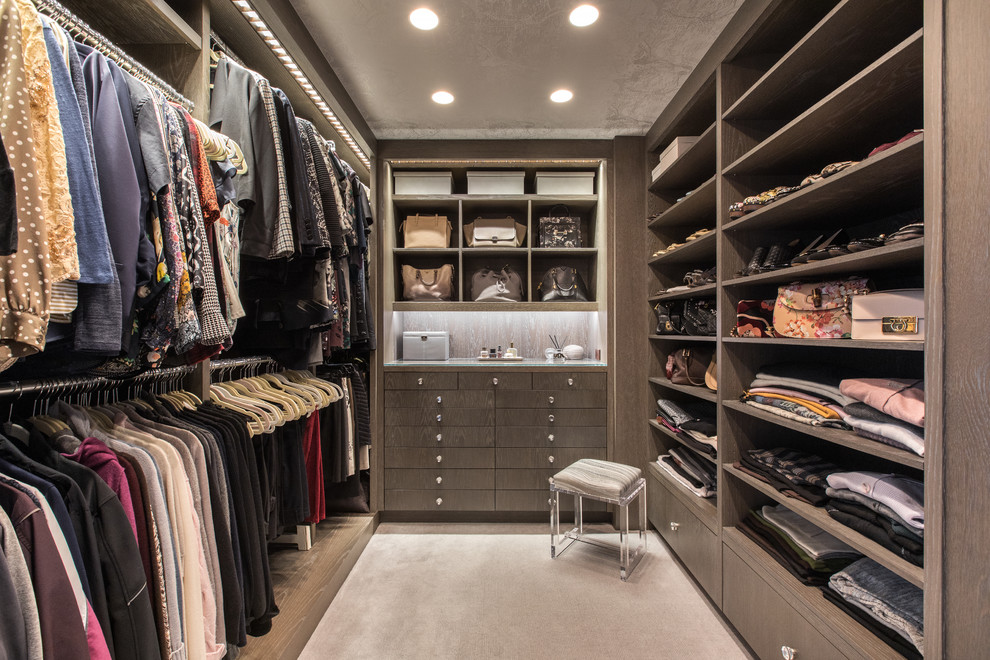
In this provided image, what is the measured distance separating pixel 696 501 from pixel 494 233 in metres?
1.99

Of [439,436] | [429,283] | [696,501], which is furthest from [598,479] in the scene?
[429,283]

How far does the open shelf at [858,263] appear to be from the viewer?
3.69 ft

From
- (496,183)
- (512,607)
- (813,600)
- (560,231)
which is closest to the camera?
(813,600)

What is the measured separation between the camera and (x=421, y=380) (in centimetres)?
293

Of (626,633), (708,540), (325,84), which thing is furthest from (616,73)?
(626,633)

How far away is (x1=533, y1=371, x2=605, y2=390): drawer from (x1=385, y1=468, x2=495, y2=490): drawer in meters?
0.65

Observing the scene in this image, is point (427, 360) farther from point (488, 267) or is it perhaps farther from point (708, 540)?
point (708, 540)

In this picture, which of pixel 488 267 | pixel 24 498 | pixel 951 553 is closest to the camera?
pixel 24 498

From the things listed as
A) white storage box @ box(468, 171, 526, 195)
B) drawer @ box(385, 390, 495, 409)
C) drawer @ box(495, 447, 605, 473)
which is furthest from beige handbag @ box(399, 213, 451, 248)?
drawer @ box(495, 447, 605, 473)

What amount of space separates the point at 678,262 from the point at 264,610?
8.69 ft

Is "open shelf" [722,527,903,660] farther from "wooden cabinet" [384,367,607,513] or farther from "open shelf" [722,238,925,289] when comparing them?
"wooden cabinet" [384,367,607,513]

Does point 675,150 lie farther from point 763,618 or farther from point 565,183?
point 763,618

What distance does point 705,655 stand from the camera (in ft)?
5.74

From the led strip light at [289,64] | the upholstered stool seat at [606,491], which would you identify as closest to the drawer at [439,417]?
the upholstered stool seat at [606,491]
